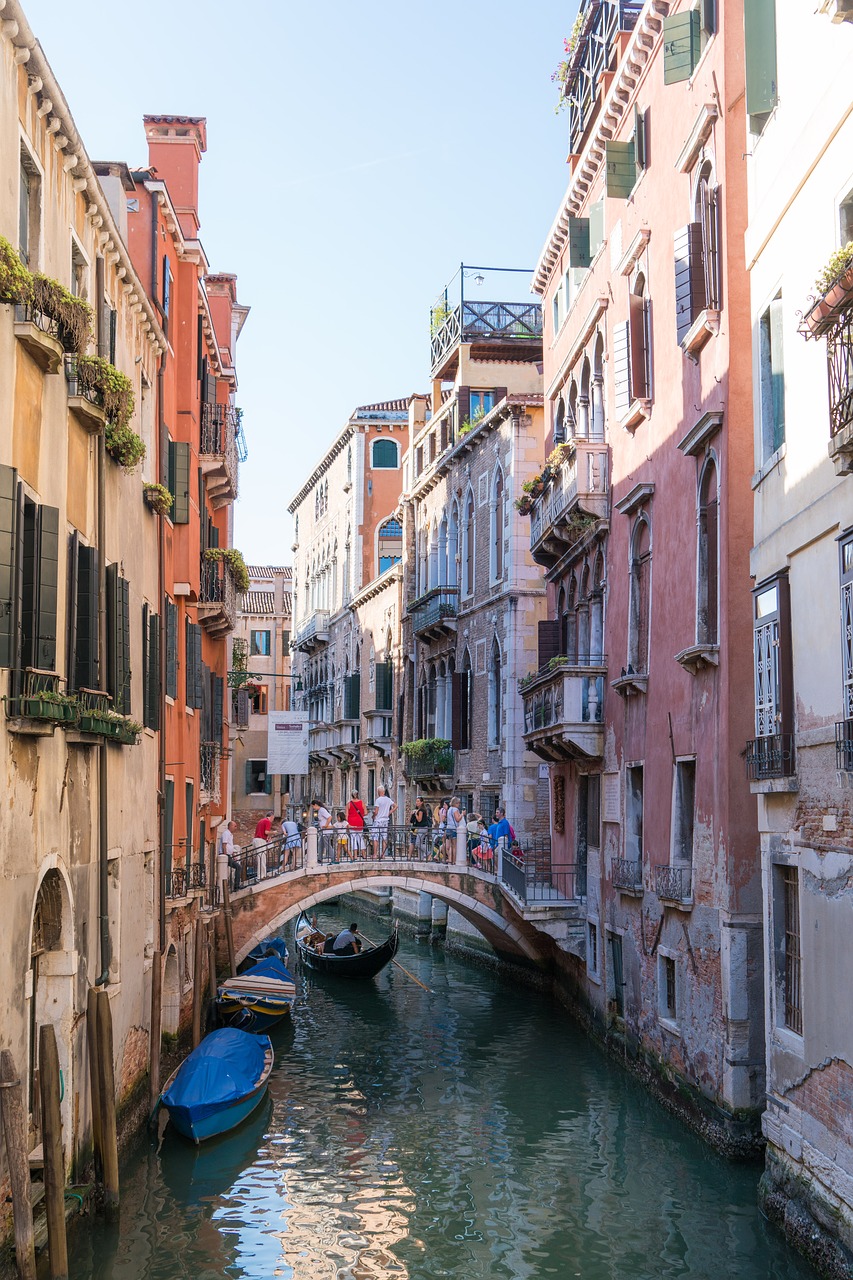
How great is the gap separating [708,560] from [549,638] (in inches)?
336

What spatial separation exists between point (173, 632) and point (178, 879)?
2.90 m

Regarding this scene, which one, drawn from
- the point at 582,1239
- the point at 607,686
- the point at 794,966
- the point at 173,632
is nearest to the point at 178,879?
the point at 173,632

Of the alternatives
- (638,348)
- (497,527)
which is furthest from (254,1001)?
(497,527)

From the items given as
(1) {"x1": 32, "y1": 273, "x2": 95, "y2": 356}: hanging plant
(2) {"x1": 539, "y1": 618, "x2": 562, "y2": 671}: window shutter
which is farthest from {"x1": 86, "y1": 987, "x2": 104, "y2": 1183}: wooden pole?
(2) {"x1": 539, "y1": 618, "x2": 562, "y2": 671}: window shutter

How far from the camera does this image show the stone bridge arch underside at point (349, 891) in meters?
23.3

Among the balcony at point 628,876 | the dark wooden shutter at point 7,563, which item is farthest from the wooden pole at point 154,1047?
the dark wooden shutter at point 7,563

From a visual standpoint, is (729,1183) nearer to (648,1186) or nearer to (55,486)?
(648,1186)

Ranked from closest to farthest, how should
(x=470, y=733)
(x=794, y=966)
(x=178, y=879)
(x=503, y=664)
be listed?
(x=794, y=966) → (x=178, y=879) → (x=503, y=664) → (x=470, y=733)

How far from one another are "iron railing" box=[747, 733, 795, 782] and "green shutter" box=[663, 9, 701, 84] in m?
7.30

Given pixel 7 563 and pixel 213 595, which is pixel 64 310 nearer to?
pixel 7 563

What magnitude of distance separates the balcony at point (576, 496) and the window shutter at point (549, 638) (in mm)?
1195

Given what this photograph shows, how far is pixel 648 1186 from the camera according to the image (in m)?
12.8

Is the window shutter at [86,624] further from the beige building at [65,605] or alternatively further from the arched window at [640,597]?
the arched window at [640,597]

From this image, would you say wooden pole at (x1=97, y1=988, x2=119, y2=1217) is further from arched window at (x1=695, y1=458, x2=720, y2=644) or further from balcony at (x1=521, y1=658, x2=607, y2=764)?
balcony at (x1=521, y1=658, x2=607, y2=764)
